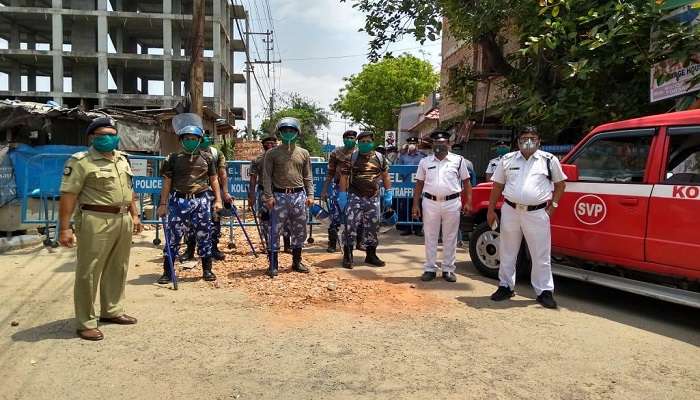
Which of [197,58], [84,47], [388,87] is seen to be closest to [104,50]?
[84,47]

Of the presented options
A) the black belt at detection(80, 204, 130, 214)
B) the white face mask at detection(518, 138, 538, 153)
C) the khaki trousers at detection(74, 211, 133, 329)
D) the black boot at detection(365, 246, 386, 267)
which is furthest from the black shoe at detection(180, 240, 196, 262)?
the white face mask at detection(518, 138, 538, 153)

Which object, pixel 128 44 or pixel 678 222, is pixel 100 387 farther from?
pixel 128 44

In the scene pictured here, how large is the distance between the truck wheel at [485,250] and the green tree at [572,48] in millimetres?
3016

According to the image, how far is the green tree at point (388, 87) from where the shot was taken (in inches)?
1743

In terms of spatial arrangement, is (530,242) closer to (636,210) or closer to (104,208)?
(636,210)

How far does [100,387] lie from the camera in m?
3.37

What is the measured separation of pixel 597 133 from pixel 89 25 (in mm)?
41492

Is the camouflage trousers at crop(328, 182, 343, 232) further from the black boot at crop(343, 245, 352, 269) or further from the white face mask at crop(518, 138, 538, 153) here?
the white face mask at crop(518, 138, 538, 153)

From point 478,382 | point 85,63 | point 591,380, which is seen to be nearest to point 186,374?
point 478,382

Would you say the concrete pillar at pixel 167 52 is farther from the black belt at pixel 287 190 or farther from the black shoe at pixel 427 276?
the black shoe at pixel 427 276

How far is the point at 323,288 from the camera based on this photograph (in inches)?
229

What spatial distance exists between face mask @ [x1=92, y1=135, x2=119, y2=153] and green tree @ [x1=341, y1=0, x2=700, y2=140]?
20.2ft

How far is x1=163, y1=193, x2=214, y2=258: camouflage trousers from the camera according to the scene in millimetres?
5871

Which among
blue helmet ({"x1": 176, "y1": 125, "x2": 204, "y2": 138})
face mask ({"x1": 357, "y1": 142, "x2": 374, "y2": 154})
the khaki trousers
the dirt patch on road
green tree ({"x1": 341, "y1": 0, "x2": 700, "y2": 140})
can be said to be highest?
green tree ({"x1": 341, "y1": 0, "x2": 700, "y2": 140})
